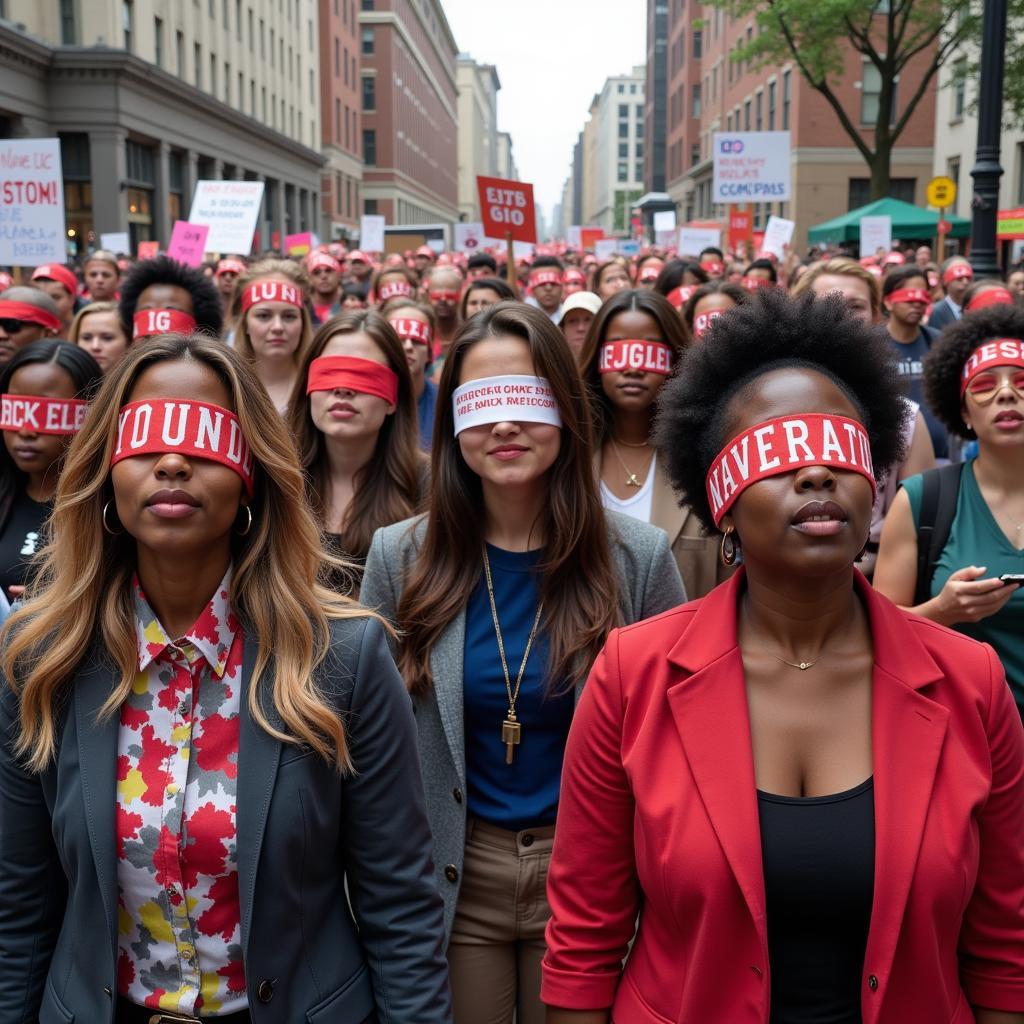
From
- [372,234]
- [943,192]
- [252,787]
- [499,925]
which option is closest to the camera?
[252,787]

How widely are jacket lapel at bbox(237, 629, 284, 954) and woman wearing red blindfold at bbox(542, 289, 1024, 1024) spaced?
1.94 feet

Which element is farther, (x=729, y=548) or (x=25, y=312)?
(x=25, y=312)

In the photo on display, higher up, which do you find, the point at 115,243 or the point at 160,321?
the point at 115,243

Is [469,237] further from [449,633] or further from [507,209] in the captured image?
[449,633]

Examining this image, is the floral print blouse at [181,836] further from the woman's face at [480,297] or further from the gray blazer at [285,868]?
the woman's face at [480,297]

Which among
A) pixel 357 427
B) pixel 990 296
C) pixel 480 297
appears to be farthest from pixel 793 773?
pixel 480 297

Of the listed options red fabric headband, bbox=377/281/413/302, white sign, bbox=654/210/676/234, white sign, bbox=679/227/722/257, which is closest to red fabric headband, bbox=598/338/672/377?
red fabric headband, bbox=377/281/413/302

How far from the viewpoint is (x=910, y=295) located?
8.23 metres

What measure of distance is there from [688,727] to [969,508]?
1.96 m

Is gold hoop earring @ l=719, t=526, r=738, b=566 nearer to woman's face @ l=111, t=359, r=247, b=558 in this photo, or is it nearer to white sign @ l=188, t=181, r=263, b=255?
woman's face @ l=111, t=359, r=247, b=558

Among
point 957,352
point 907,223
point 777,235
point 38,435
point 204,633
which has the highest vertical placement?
point 907,223

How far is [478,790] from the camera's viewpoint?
10.2 feet

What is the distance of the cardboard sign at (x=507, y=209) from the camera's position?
10.8 m

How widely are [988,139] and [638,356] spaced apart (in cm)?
808
